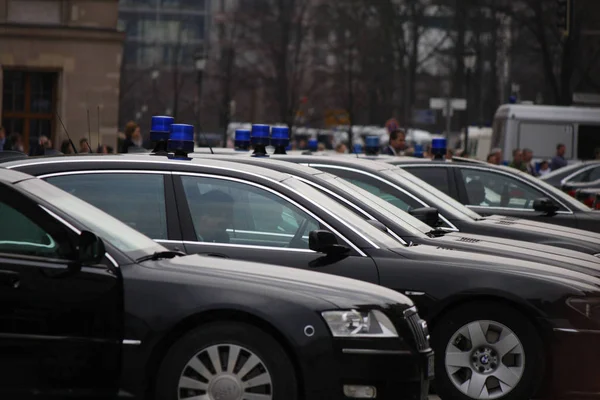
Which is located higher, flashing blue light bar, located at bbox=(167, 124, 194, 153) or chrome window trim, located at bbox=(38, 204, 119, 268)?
flashing blue light bar, located at bbox=(167, 124, 194, 153)

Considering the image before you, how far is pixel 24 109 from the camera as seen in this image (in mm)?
31188

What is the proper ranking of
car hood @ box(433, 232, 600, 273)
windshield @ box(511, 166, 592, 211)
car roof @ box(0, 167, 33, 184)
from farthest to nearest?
windshield @ box(511, 166, 592, 211), car hood @ box(433, 232, 600, 273), car roof @ box(0, 167, 33, 184)

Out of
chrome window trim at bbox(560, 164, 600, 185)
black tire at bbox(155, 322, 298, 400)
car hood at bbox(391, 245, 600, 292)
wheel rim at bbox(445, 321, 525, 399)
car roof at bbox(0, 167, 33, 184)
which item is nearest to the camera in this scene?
black tire at bbox(155, 322, 298, 400)

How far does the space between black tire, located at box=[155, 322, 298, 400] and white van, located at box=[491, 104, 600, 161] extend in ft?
104

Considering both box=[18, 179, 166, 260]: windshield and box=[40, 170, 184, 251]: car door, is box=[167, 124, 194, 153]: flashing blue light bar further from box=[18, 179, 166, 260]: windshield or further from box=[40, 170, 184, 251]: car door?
box=[18, 179, 166, 260]: windshield

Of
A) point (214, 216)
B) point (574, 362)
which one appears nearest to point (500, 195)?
point (574, 362)

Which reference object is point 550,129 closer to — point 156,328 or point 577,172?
point 577,172

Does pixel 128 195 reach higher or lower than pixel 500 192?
higher

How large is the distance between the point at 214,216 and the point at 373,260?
973 millimetres

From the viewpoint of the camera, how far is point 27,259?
261 inches

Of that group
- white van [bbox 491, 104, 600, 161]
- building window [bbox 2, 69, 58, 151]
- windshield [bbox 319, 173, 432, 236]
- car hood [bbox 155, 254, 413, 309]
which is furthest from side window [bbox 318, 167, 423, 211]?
white van [bbox 491, 104, 600, 161]

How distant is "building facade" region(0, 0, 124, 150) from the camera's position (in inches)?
1226

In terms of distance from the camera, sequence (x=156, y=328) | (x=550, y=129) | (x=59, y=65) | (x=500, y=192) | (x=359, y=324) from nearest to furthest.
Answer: (x=156, y=328)
(x=359, y=324)
(x=500, y=192)
(x=59, y=65)
(x=550, y=129)

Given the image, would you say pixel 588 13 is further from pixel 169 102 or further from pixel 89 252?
pixel 169 102
